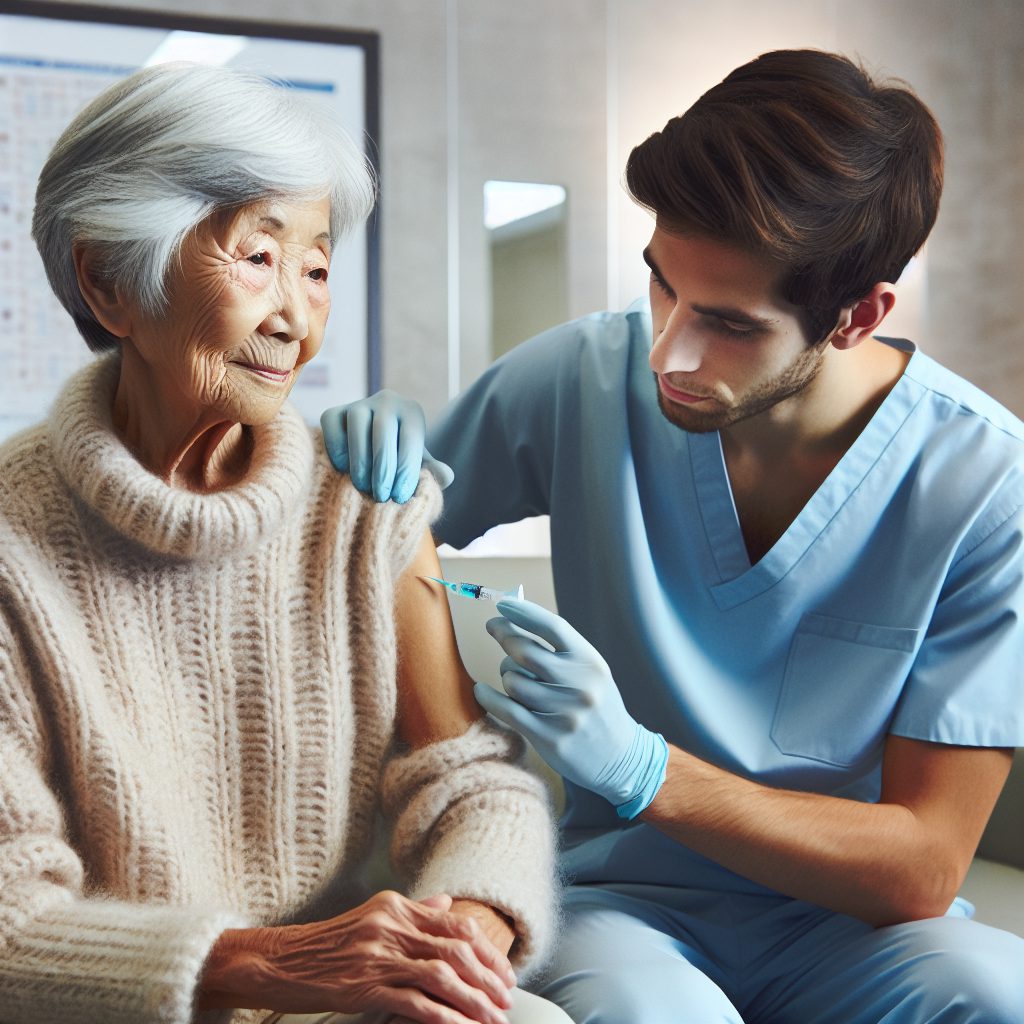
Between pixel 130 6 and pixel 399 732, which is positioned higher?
pixel 130 6

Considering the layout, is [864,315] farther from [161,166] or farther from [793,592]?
[161,166]

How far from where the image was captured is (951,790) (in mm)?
1312

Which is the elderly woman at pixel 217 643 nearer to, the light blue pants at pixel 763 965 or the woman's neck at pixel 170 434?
the woman's neck at pixel 170 434

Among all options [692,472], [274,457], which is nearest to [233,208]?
[274,457]

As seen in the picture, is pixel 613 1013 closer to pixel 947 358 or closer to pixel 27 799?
pixel 27 799

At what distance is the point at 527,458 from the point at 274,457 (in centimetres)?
51

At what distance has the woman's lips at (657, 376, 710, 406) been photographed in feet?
4.52

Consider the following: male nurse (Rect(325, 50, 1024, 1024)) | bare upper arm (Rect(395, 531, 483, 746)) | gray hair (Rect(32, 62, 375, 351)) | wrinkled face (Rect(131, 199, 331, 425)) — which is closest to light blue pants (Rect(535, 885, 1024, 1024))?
male nurse (Rect(325, 50, 1024, 1024))

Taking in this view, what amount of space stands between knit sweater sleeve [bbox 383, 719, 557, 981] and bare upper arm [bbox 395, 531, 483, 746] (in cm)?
2

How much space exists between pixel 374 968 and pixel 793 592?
69 cm

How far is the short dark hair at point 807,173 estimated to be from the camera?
51.5 inches

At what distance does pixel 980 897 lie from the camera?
1.63 meters

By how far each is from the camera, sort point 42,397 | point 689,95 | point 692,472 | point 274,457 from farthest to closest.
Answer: point 689,95
point 42,397
point 692,472
point 274,457

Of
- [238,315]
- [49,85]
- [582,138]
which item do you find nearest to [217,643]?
[238,315]
